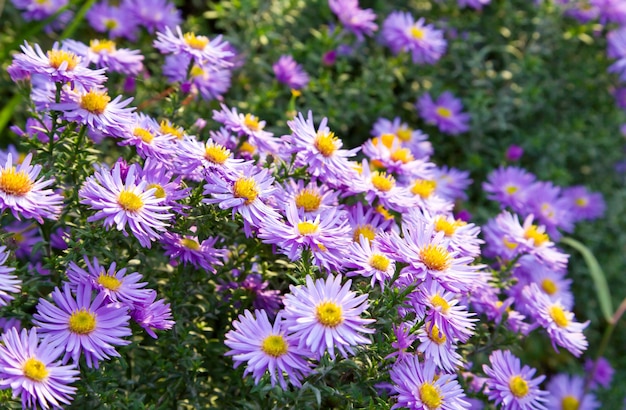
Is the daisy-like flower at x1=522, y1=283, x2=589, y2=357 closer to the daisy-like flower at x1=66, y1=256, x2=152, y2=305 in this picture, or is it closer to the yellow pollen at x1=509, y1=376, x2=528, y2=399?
the yellow pollen at x1=509, y1=376, x2=528, y2=399

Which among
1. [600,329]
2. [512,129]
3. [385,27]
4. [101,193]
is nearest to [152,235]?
[101,193]

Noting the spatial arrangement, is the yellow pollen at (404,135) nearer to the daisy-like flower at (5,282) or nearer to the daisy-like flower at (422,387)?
the daisy-like flower at (422,387)

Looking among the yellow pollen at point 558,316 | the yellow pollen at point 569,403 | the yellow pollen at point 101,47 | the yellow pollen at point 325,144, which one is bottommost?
the yellow pollen at point 569,403

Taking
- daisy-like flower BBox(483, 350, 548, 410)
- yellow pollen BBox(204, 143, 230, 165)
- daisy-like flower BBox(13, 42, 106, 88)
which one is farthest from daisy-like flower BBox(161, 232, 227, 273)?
daisy-like flower BBox(483, 350, 548, 410)

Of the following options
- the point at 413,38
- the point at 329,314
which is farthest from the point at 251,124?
the point at 413,38

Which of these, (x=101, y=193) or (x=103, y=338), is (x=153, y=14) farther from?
(x=103, y=338)

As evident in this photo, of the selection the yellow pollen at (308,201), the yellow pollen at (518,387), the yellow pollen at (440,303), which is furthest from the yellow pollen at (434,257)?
the yellow pollen at (518,387)

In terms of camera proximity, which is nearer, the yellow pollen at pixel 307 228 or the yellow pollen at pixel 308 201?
the yellow pollen at pixel 307 228
